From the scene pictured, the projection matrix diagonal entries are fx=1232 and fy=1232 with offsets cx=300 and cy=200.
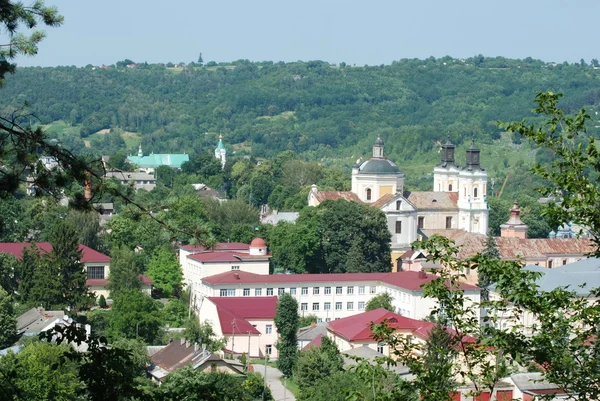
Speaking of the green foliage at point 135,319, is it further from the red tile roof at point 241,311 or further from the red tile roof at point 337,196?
the red tile roof at point 337,196

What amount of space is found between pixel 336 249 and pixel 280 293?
20.1ft

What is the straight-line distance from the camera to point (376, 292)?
44844mm

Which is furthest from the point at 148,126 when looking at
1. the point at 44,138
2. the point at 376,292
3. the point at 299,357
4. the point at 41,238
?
the point at 44,138

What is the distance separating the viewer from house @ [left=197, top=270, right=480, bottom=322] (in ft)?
143

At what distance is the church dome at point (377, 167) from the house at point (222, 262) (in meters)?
10.1

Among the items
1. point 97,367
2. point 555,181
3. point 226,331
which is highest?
point 555,181

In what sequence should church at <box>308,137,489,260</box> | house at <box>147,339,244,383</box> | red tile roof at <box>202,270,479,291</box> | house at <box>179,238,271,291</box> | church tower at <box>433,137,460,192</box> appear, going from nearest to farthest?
house at <box>147,339,244,383</box> < red tile roof at <box>202,270,479,291</box> < house at <box>179,238,271,291</box> < church at <box>308,137,489,260</box> < church tower at <box>433,137,460,192</box>

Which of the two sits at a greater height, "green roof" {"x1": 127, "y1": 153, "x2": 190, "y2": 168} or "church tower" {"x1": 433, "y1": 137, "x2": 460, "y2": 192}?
"church tower" {"x1": 433, "y1": 137, "x2": 460, "y2": 192}

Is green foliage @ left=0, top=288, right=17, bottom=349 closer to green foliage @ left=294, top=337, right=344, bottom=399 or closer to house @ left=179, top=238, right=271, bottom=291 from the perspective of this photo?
green foliage @ left=294, top=337, right=344, bottom=399

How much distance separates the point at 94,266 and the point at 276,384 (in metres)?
15.7

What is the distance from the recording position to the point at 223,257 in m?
46.1

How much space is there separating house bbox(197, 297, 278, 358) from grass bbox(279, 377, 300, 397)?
353 centimetres

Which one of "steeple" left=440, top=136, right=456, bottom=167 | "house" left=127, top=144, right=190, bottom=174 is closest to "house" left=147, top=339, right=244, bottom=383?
"steeple" left=440, top=136, right=456, bottom=167

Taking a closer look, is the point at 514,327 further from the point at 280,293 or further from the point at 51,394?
the point at 280,293
